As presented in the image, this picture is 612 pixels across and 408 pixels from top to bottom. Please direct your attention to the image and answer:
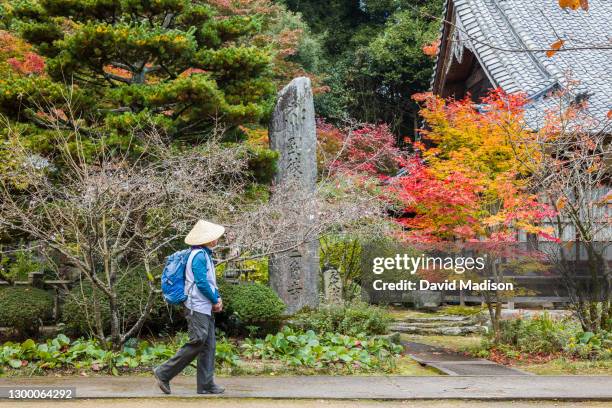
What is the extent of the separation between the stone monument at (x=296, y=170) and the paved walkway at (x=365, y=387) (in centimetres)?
465

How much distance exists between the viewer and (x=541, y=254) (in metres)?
10.5

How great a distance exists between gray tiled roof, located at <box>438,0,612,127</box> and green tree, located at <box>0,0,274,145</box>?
4.56 m

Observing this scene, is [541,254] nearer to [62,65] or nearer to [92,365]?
[92,365]

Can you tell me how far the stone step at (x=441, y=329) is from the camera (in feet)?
42.6

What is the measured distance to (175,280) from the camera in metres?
6.21

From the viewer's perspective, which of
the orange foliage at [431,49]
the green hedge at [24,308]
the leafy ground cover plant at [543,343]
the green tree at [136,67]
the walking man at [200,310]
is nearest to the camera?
the walking man at [200,310]

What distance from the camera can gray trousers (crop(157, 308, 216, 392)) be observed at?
6164 millimetres

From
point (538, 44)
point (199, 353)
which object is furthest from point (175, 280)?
point (538, 44)

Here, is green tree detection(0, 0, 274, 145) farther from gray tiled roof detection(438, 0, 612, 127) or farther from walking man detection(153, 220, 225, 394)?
gray tiled roof detection(438, 0, 612, 127)

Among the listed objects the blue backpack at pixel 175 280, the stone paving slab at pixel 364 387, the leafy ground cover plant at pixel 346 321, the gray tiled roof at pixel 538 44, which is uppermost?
the gray tiled roof at pixel 538 44

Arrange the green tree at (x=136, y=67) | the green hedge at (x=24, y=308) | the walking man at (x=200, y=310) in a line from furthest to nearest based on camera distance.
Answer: the green tree at (x=136, y=67)
the green hedge at (x=24, y=308)
the walking man at (x=200, y=310)

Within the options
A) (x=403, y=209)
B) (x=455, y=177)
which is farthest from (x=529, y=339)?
(x=403, y=209)

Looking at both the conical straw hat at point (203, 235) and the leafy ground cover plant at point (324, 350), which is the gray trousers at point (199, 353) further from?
the leafy ground cover plant at point (324, 350)

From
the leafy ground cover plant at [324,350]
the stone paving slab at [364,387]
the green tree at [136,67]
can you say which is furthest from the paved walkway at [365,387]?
the green tree at [136,67]
